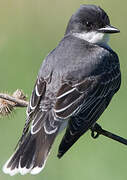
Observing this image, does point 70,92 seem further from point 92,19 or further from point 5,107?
point 92,19

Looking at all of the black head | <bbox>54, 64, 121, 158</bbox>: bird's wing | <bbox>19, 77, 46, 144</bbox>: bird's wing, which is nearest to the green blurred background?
<bbox>19, 77, 46, 144</bbox>: bird's wing

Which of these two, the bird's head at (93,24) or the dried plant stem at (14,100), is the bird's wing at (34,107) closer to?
the dried plant stem at (14,100)

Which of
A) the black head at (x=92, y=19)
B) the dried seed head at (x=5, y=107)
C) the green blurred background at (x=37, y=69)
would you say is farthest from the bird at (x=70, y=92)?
the dried seed head at (x=5, y=107)

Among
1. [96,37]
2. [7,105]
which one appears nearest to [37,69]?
[96,37]

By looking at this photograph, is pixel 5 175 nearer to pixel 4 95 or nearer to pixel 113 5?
pixel 4 95

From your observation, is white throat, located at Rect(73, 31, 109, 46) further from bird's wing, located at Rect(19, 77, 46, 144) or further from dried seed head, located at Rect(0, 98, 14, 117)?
dried seed head, located at Rect(0, 98, 14, 117)

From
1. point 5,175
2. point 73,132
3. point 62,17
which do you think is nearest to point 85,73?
point 73,132

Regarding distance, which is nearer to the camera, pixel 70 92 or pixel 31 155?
pixel 31 155
